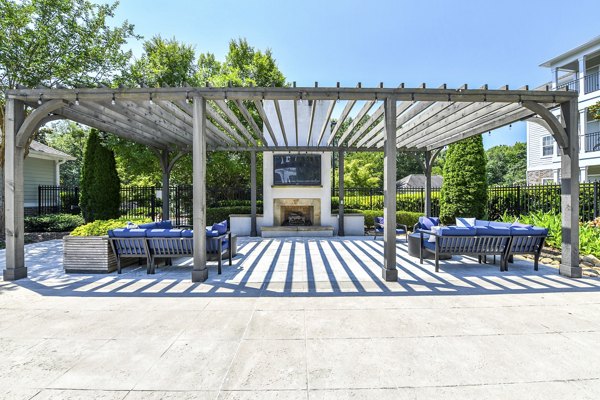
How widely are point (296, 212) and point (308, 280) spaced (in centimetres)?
696

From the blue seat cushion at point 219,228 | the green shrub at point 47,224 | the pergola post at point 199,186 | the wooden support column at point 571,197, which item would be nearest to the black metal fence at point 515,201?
the wooden support column at point 571,197

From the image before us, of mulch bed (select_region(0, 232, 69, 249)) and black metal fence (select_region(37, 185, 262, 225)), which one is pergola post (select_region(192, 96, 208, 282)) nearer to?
black metal fence (select_region(37, 185, 262, 225))

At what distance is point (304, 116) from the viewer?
11508 millimetres

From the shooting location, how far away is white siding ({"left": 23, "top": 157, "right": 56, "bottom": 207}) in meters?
13.7

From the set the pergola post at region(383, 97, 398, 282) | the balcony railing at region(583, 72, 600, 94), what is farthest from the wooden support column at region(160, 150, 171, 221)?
the balcony railing at region(583, 72, 600, 94)

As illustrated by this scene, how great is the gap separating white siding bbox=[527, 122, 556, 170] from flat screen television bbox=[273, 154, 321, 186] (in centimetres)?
1448

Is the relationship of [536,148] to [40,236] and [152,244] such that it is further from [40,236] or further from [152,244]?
[40,236]

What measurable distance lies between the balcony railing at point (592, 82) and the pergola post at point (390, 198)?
1638cm

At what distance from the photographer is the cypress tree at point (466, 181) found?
10594 millimetres

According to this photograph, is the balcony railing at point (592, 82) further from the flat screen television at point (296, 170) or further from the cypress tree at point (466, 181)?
the flat screen television at point (296, 170)

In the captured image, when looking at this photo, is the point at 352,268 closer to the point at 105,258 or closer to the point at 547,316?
the point at 547,316

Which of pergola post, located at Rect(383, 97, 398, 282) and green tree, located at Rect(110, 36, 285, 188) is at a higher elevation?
green tree, located at Rect(110, 36, 285, 188)

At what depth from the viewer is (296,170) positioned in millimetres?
11273

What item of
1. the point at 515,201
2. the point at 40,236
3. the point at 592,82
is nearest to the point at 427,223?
the point at 515,201
